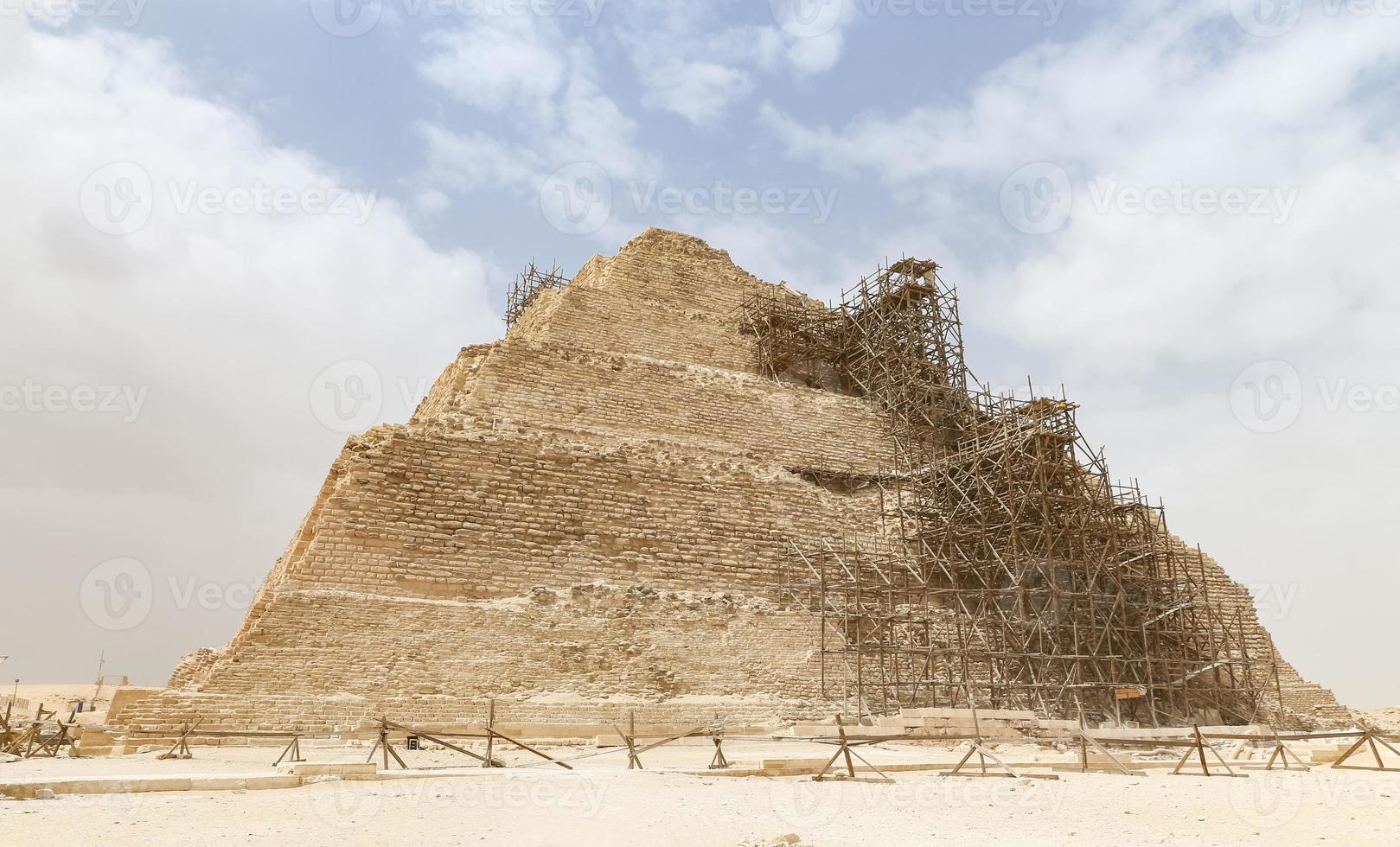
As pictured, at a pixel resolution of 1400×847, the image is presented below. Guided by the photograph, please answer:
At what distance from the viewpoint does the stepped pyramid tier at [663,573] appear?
13688 mm

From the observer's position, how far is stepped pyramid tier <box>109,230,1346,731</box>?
44.9ft

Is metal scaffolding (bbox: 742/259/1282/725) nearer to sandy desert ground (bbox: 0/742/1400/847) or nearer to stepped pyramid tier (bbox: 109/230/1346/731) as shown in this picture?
stepped pyramid tier (bbox: 109/230/1346/731)

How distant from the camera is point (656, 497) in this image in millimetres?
17438

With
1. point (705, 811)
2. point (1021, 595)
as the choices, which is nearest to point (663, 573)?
point (1021, 595)

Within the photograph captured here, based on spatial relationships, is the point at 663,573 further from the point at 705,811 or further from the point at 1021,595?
the point at 705,811

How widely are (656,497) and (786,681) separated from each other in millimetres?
3945

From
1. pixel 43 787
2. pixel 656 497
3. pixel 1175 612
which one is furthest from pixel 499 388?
pixel 1175 612

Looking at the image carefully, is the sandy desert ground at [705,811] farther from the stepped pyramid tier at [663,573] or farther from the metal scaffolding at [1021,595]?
the metal scaffolding at [1021,595]

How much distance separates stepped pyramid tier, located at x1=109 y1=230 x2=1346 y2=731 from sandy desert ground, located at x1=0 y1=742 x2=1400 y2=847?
334cm

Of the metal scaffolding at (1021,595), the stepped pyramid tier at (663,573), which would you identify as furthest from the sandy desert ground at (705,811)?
the metal scaffolding at (1021,595)

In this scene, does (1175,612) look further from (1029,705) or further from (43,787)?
(43,787)

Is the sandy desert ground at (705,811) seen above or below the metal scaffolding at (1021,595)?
below

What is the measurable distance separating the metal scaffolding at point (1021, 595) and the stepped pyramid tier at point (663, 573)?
0.08 metres

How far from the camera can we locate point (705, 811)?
7.70m
